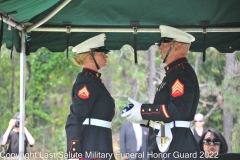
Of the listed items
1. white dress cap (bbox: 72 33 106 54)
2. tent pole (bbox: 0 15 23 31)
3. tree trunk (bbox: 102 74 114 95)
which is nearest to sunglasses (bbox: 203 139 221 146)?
white dress cap (bbox: 72 33 106 54)

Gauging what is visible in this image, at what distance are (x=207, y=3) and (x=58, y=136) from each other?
11.3 m

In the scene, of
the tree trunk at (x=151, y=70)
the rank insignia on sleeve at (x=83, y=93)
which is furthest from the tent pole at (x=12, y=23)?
the tree trunk at (x=151, y=70)

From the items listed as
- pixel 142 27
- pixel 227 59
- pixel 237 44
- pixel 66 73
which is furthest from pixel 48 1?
pixel 66 73

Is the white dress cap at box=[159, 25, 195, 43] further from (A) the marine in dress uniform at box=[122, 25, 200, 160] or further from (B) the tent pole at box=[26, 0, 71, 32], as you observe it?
(B) the tent pole at box=[26, 0, 71, 32]

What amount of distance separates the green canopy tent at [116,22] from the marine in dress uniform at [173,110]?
2.59 feet

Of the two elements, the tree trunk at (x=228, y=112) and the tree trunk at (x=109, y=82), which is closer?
the tree trunk at (x=228, y=112)

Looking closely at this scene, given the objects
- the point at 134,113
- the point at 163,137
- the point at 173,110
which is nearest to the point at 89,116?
the point at 134,113

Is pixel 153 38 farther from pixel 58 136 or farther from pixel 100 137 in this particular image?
pixel 58 136

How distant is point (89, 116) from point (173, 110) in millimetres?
925

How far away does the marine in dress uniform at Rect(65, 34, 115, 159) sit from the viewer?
4.89 m

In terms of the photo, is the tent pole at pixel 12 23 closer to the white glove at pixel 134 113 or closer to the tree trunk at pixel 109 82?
the white glove at pixel 134 113

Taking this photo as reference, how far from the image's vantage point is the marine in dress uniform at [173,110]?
447 centimetres

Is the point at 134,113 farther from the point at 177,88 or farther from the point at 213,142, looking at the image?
the point at 213,142

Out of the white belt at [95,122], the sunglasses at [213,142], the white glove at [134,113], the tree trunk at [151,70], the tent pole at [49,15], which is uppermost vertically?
the tree trunk at [151,70]
